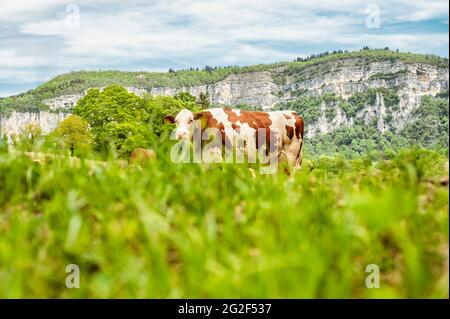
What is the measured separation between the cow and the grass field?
888 cm

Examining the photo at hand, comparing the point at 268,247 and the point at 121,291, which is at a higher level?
the point at 268,247

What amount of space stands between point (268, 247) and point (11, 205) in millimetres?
2627

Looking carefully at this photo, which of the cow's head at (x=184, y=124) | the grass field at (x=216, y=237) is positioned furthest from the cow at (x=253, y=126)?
the grass field at (x=216, y=237)

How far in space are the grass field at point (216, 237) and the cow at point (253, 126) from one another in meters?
8.88

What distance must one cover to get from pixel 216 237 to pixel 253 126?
1179 cm

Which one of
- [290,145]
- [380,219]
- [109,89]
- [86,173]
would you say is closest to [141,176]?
[86,173]

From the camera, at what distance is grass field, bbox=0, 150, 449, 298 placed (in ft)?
10.5

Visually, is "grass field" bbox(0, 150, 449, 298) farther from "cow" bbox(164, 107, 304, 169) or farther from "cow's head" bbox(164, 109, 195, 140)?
"cow's head" bbox(164, 109, 195, 140)

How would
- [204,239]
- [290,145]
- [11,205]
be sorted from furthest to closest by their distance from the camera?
1. [290,145]
2. [11,205]
3. [204,239]

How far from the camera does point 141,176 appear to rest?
5.57 metres

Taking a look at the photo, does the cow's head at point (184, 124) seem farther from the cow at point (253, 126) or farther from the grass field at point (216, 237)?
the grass field at point (216, 237)

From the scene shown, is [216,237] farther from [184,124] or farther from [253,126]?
[253,126]

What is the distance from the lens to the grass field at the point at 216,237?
319cm
